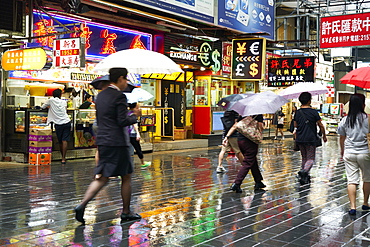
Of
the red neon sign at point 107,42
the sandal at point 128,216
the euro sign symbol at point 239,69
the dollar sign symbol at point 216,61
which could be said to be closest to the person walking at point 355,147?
the sandal at point 128,216

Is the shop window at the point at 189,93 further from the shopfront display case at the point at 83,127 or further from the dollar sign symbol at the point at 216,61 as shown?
the shopfront display case at the point at 83,127

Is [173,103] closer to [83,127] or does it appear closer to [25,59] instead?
[83,127]

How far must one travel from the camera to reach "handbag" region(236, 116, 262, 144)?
28.4ft

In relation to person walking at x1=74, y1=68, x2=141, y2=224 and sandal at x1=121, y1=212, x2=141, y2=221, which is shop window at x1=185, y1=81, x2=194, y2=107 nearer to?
sandal at x1=121, y1=212, x2=141, y2=221

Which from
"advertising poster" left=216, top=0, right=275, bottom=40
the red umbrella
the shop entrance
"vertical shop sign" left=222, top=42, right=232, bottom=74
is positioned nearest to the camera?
the red umbrella

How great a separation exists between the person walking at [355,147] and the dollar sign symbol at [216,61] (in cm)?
1335

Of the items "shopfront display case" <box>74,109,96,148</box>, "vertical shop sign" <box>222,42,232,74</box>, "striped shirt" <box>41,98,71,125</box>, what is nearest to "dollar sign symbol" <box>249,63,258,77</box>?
"vertical shop sign" <box>222,42,232,74</box>

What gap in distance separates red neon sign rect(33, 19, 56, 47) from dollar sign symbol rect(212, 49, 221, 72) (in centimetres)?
835

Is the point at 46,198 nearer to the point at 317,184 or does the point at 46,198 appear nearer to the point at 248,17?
the point at 317,184

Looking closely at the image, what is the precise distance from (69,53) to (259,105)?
5.54 meters

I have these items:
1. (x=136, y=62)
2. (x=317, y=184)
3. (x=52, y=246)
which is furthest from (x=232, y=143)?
(x=52, y=246)

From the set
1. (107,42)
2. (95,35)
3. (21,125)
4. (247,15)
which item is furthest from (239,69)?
(21,125)

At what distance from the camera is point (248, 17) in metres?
19.9

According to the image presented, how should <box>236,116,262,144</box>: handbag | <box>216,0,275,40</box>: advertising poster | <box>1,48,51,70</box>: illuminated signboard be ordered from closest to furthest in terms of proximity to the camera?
1. <box>236,116,262,144</box>: handbag
2. <box>1,48,51,70</box>: illuminated signboard
3. <box>216,0,275,40</box>: advertising poster
